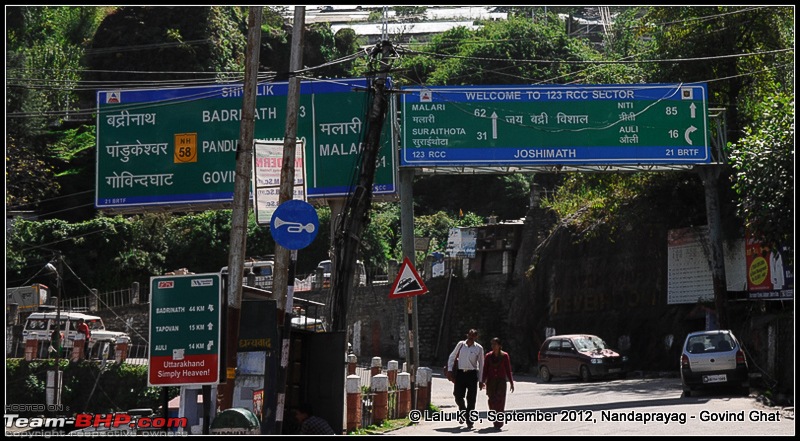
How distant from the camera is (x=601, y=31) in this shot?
77312 millimetres

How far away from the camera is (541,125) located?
81.4 ft

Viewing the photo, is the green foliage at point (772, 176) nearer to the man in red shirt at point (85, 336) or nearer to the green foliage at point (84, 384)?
the green foliage at point (84, 384)

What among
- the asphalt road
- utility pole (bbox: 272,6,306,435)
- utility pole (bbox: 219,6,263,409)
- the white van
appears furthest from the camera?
the white van

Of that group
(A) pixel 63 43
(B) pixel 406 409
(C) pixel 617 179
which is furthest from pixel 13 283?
(B) pixel 406 409

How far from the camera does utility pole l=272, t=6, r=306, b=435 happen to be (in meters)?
14.2

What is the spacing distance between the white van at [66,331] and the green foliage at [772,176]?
28037 millimetres

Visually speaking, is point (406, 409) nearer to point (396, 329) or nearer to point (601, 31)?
point (396, 329)

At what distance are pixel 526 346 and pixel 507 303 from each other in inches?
109

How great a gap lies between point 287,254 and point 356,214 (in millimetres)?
3288

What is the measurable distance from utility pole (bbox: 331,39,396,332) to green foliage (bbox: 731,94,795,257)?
25.2 ft

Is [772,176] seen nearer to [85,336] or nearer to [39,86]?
[39,86]

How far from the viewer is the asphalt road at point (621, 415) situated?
15867 mm

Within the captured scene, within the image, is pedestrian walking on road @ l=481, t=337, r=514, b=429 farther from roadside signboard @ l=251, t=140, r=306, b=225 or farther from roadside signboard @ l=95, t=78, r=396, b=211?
roadside signboard @ l=95, t=78, r=396, b=211

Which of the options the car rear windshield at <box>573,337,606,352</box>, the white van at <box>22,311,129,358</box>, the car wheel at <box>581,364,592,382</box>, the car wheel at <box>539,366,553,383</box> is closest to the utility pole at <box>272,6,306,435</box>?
the car wheel at <box>581,364,592,382</box>
